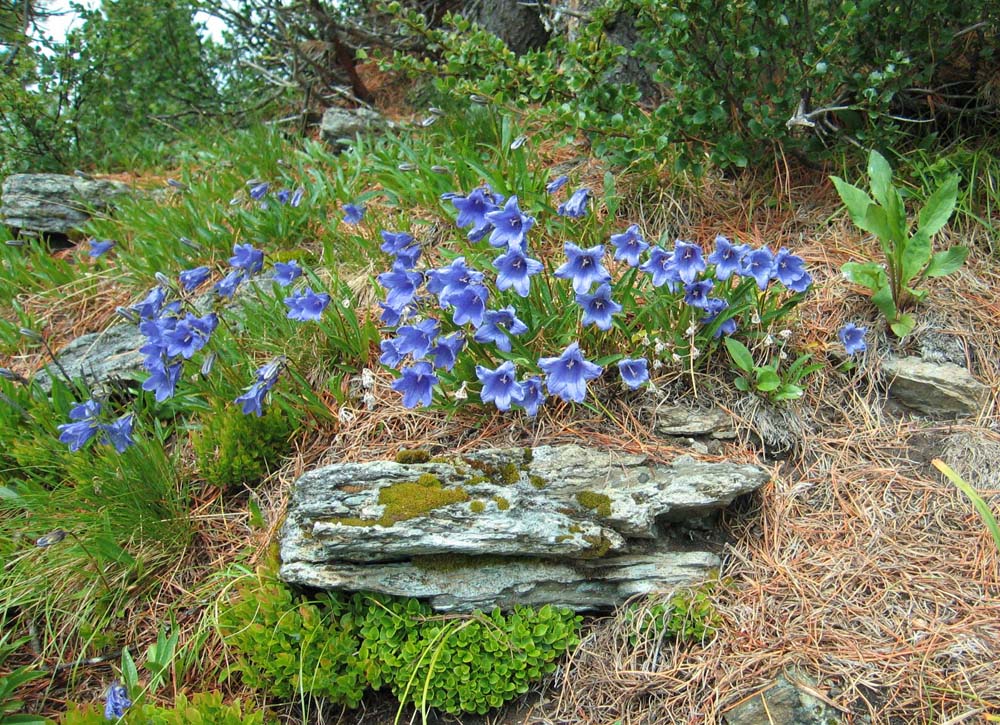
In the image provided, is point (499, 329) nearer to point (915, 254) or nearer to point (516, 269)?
point (516, 269)

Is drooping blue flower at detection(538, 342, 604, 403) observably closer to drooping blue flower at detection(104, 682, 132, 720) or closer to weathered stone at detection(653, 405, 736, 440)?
weathered stone at detection(653, 405, 736, 440)

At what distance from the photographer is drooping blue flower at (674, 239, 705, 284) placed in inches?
102

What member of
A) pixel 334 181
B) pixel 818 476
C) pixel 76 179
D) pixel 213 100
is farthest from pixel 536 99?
pixel 213 100

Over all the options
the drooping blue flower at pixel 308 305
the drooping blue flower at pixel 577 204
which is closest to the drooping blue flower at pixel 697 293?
the drooping blue flower at pixel 577 204

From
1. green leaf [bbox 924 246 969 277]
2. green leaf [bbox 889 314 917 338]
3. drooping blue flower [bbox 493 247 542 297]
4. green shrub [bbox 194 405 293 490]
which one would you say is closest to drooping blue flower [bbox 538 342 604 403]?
drooping blue flower [bbox 493 247 542 297]

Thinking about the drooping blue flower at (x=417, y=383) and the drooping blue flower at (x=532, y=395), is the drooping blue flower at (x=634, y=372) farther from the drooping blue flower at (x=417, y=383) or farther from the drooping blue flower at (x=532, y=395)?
the drooping blue flower at (x=417, y=383)

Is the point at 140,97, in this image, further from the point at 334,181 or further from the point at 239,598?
the point at 239,598

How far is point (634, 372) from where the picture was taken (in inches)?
104

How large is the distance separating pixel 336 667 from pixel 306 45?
5.02 metres

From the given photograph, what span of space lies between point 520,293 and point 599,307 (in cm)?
27

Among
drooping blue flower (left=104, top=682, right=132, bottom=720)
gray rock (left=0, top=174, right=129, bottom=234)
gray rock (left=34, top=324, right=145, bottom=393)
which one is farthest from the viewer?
gray rock (left=0, top=174, right=129, bottom=234)

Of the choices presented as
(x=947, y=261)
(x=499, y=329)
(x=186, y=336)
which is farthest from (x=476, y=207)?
(x=947, y=261)

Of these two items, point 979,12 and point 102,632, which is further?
point 979,12

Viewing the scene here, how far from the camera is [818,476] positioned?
2691 millimetres
